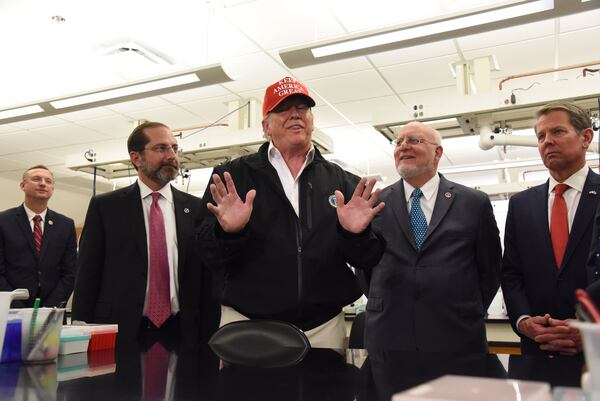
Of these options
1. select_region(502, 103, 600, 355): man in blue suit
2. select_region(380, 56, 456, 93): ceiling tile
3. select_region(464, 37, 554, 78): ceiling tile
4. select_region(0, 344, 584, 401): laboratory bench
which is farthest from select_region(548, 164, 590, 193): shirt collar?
select_region(380, 56, 456, 93): ceiling tile

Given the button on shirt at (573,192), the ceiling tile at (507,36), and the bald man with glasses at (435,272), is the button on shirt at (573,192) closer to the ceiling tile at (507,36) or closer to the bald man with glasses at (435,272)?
the bald man with glasses at (435,272)

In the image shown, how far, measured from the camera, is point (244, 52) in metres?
4.21

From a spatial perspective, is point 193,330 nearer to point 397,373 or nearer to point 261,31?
point 397,373

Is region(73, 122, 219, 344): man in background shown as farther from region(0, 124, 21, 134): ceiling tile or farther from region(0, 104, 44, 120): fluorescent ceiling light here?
region(0, 124, 21, 134): ceiling tile

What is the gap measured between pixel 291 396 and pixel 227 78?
244 centimetres

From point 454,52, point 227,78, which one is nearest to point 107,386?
point 227,78

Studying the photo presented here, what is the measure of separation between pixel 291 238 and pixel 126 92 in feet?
6.65

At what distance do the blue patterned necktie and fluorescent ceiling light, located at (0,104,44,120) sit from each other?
2706 mm

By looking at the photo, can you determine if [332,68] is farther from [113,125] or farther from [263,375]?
[263,375]

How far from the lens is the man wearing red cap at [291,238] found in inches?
63.2

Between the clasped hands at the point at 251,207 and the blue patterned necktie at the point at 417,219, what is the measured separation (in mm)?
539

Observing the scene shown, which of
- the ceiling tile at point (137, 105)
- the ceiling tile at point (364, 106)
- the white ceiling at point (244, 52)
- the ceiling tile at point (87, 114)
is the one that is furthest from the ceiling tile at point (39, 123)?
the ceiling tile at point (364, 106)

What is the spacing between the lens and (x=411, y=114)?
3338 mm

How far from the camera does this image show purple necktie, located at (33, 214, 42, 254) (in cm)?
334
